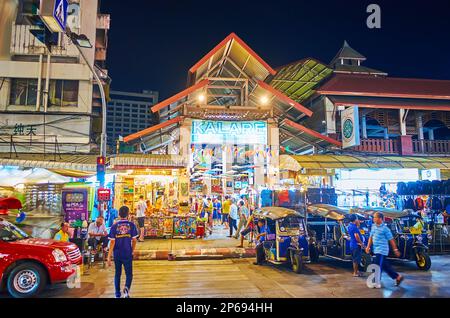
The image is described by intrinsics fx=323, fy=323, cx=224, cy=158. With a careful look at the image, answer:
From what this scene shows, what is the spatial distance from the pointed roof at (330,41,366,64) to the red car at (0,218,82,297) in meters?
31.7

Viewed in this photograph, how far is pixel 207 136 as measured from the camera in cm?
1744

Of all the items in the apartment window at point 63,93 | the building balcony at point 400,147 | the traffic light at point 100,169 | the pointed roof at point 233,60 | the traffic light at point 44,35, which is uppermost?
the pointed roof at point 233,60

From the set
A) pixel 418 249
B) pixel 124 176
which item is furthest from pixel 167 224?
pixel 418 249

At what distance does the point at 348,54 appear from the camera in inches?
1286

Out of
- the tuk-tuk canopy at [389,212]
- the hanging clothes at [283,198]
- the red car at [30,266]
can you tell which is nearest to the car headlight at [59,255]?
the red car at [30,266]

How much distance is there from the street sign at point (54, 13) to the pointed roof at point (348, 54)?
29450 mm

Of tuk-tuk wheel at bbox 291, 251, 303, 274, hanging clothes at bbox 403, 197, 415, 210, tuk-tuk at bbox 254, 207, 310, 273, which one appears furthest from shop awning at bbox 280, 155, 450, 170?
tuk-tuk wheel at bbox 291, 251, 303, 274

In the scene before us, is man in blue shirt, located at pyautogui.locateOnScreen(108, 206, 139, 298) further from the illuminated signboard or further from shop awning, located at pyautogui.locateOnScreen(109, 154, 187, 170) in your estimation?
the illuminated signboard

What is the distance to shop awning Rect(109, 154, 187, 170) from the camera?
16.2 m

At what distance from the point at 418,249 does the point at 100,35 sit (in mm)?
24000

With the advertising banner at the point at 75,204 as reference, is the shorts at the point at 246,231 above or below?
below

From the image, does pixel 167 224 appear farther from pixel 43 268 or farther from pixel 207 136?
pixel 43 268

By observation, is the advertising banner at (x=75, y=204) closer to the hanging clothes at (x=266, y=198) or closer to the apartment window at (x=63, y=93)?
the hanging clothes at (x=266, y=198)

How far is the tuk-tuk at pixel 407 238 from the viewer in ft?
32.7
